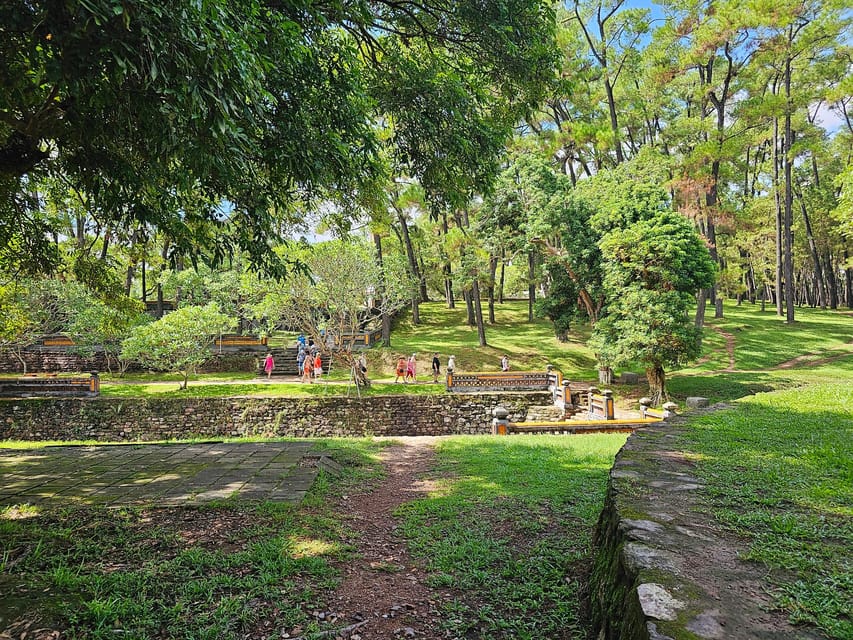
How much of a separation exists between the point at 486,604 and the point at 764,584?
1606 millimetres

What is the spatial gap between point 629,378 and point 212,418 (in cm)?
1437

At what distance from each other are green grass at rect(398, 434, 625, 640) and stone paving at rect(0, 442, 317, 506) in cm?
164

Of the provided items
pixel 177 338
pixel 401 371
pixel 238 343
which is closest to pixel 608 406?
pixel 401 371

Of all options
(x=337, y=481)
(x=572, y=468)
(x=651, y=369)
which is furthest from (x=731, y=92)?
(x=337, y=481)

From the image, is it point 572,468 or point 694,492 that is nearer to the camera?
point 694,492

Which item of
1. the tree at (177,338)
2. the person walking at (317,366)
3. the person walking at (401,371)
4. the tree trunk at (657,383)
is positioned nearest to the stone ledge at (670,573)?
the tree trunk at (657,383)

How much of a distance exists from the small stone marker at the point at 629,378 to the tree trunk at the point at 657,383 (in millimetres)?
1974

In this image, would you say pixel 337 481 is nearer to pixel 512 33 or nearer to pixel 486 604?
pixel 486 604

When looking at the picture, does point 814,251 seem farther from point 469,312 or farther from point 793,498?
point 793,498

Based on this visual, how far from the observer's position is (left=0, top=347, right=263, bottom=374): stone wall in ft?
73.3

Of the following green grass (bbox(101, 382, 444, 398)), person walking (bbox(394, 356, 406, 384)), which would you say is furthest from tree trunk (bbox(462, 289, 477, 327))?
green grass (bbox(101, 382, 444, 398))

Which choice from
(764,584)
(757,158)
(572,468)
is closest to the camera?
(764,584)

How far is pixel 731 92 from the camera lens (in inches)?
918

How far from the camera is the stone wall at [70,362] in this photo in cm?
2234
